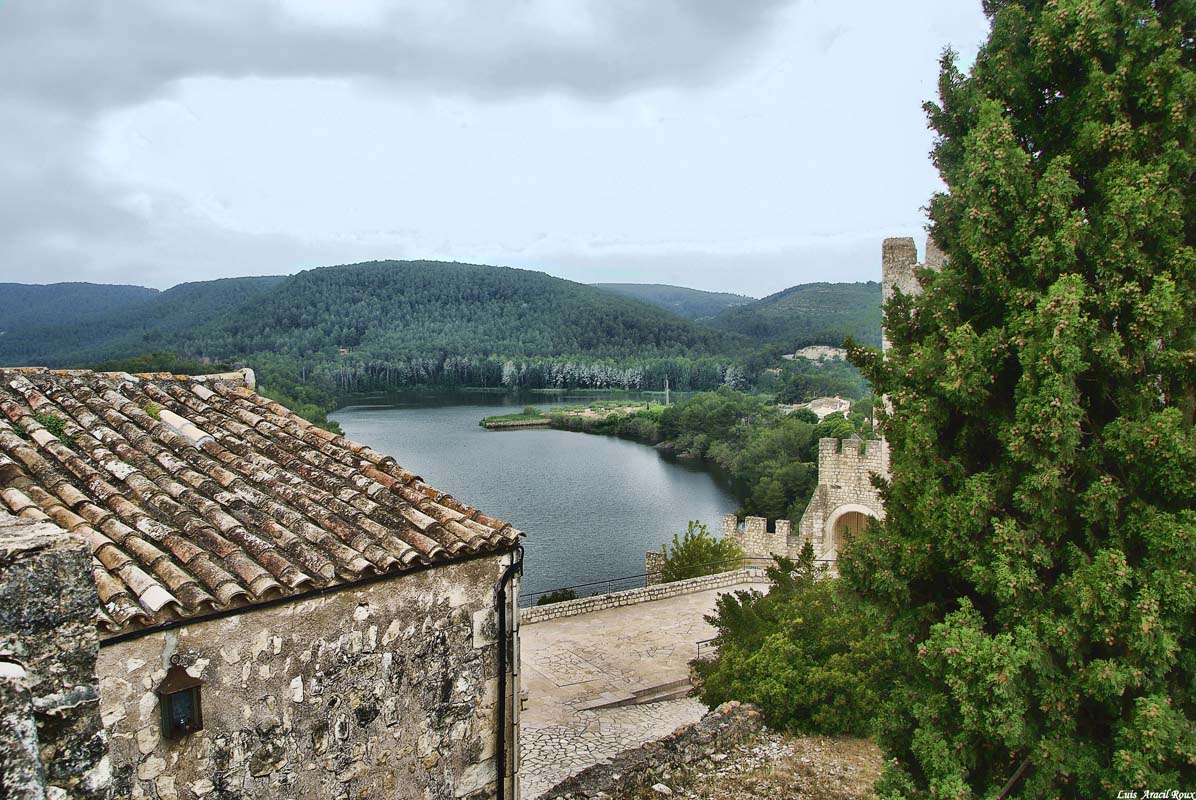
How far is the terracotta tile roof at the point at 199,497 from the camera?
4.05m

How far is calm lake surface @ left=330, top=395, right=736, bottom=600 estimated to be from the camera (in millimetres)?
33125

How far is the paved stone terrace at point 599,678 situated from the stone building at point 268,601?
385 cm

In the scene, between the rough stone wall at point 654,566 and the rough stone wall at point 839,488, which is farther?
the rough stone wall at point 654,566

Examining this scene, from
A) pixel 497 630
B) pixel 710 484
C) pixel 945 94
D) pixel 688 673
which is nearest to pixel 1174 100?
pixel 945 94

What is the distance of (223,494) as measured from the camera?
498 centimetres

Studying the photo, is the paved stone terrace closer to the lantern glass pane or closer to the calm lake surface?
the lantern glass pane

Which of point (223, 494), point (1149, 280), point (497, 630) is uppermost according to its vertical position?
point (1149, 280)

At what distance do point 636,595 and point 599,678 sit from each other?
4.21 m

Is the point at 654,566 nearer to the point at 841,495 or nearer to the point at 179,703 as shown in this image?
the point at 841,495

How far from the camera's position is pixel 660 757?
7.98 meters

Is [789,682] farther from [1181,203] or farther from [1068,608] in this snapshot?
[1181,203]

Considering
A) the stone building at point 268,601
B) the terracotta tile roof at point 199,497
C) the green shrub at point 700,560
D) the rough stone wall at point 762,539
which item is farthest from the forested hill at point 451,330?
the stone building at point 268,601

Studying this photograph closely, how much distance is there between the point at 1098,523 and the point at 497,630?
3.92m

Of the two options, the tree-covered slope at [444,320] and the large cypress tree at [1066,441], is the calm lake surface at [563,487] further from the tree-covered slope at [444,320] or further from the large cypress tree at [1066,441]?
the tree-covered slope at [444,320]
